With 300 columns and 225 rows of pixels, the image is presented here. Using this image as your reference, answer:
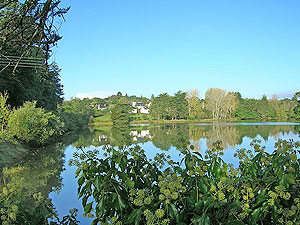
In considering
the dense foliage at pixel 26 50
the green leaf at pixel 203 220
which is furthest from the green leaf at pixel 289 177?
the dense foliage at pixel 26 50

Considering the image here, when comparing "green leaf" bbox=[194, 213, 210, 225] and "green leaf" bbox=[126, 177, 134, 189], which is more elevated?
"green leaf" bbox=[126, 177, 134, 189]

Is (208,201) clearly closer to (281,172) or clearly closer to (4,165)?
(281,172)

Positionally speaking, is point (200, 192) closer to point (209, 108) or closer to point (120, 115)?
point (120, 115)

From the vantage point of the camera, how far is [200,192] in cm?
183

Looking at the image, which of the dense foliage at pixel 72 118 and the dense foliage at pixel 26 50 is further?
the dense foliage at pixel 72 118

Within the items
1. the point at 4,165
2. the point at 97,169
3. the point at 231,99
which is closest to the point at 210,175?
the point at 97,169

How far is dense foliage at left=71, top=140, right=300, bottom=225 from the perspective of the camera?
1.58 metres

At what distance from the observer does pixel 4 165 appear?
10766 mm

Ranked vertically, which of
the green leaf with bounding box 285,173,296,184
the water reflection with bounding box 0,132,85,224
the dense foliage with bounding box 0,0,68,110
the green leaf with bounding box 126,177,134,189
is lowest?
the water reflection with bounding box 0,132,85,224

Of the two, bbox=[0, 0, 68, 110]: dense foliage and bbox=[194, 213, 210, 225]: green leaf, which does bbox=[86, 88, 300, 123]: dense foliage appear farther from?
bbox=[194, 213, 210, 225]: green leaf

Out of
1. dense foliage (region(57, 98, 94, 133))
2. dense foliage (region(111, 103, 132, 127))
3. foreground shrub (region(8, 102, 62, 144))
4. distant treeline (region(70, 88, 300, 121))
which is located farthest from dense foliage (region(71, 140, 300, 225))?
distant treeline (region(70, 88, 300, 121))

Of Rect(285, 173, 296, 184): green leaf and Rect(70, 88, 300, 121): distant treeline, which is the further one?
Rect(70, 88, 300, 121): distant treeline

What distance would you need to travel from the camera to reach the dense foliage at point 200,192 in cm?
158

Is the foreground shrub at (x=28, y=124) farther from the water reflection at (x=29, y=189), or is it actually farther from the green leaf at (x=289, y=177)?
the green leaf at (x=289, y=177)
